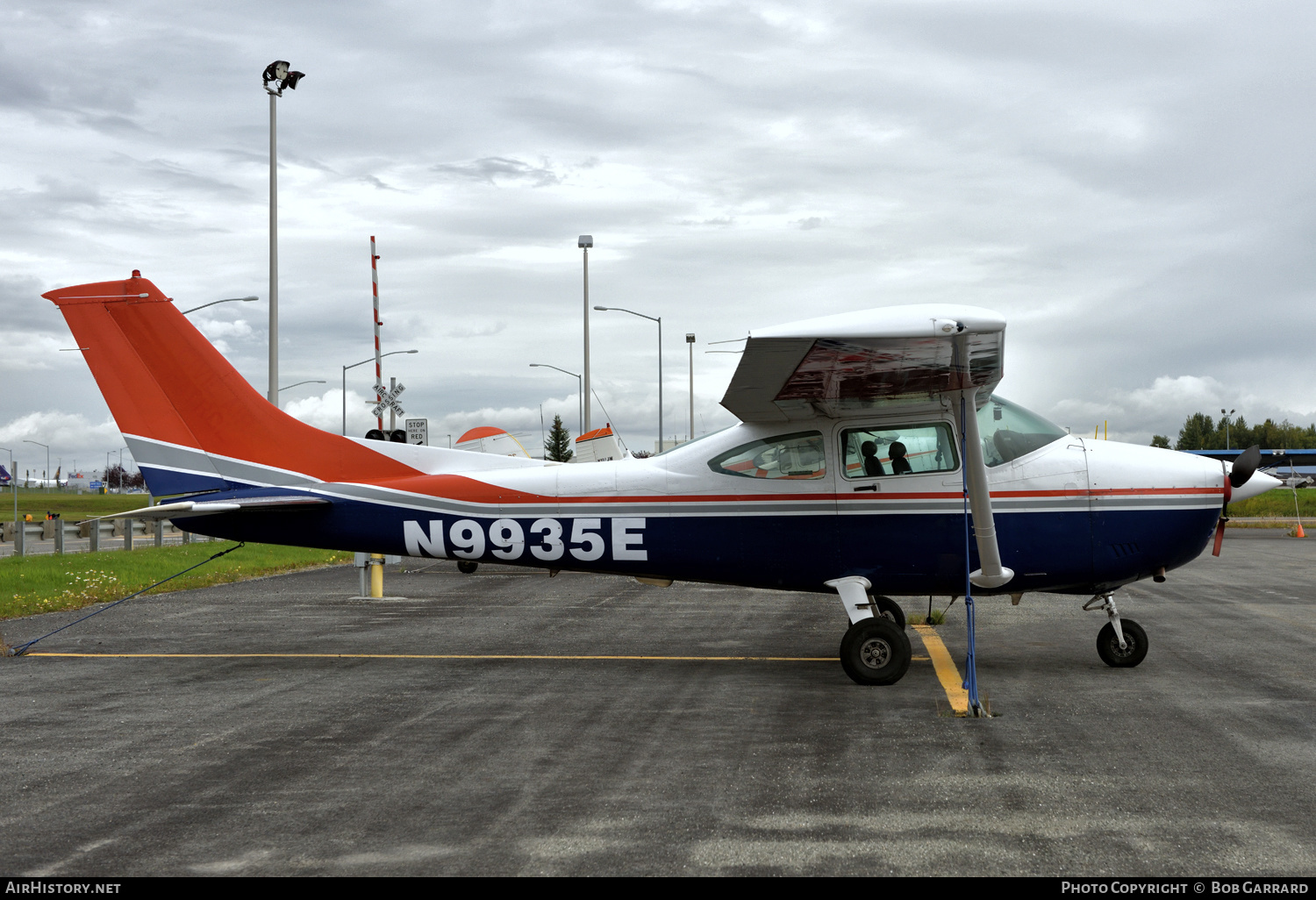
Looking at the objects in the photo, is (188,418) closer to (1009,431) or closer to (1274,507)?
(1009,431)

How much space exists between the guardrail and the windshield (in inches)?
810

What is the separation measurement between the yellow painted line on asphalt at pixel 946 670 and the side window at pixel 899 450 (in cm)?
173

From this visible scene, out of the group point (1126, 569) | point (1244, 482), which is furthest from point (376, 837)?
point (1244, 482)

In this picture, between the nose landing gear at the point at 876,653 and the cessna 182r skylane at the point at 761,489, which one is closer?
the nose landing gear at the point at 876,653

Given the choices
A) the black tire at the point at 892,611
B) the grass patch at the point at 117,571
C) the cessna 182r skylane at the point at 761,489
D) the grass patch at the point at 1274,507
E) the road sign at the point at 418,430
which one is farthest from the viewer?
the grass patch at the point at 1274,507

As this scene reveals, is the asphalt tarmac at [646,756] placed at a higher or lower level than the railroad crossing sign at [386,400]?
lower

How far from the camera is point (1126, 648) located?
28.8ft

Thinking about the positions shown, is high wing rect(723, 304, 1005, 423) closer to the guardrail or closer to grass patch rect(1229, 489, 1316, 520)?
the guardrail

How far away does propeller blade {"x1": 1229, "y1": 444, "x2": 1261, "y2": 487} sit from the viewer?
8.12 meters

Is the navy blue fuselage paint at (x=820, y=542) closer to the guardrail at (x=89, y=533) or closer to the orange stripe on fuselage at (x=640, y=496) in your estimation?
the orange stripe on fuselage at (x=640, y=496)

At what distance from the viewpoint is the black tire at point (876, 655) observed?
318 inches

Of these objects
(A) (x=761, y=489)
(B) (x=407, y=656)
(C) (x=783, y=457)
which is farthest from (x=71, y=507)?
(C) (x=783, y=457)

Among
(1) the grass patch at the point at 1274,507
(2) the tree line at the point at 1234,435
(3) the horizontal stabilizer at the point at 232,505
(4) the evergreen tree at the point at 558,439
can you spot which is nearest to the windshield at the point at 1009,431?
(3) the horizontal stabilizer at the point at 232,505

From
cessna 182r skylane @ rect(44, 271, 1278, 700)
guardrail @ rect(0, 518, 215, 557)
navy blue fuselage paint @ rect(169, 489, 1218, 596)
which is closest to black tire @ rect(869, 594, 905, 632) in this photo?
cessna 182r skylane @ rect(44, 271, 1278, 700)
